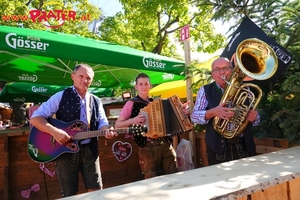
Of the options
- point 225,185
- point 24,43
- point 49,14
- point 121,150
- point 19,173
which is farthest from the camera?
point 49,14

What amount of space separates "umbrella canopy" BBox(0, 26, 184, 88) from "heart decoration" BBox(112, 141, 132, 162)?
3.70 ft

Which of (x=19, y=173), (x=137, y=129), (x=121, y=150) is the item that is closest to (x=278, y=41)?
(x=137, y=129)

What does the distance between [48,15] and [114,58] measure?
8682 mm

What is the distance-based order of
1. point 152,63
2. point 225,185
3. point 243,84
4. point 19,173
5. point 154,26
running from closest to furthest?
point 225,185
point 243,84
point 19,173
point 152,63
point 154,26

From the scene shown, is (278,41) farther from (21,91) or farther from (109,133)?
(21,91)

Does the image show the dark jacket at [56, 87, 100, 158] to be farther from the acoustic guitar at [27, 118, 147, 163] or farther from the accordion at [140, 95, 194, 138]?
the accordion at [140, 95, 194, 138]

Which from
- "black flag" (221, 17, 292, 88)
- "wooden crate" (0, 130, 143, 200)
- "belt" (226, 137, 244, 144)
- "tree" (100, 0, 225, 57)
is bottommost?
"wooden crate" (0, 130, 143, 200)

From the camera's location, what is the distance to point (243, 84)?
2.39 meters

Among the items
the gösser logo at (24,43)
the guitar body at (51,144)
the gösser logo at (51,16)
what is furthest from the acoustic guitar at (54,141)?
the gösser logo at (51,16)

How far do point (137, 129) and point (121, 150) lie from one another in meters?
1.53

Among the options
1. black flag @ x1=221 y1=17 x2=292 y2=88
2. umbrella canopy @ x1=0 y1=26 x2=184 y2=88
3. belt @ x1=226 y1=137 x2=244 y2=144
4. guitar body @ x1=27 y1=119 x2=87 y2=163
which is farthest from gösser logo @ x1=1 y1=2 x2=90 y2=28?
belt @ x1=226 y1=137 x2=244 y2=144

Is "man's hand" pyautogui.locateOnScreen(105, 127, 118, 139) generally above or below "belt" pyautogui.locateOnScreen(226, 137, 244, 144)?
above

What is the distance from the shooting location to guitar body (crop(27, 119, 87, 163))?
241 centimetres

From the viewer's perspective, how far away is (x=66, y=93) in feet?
8.20
